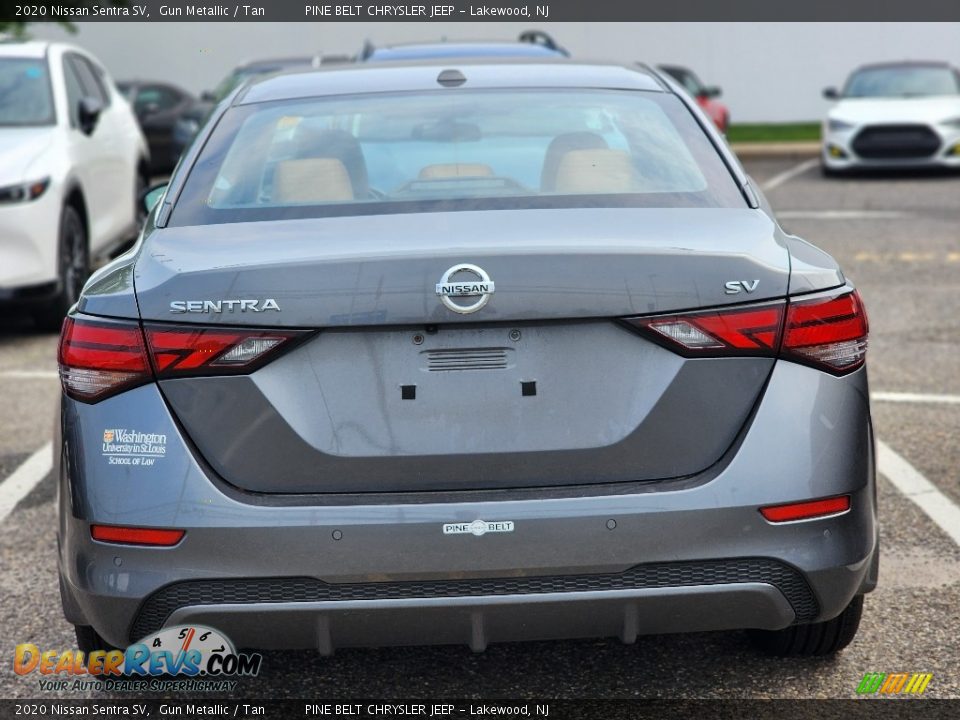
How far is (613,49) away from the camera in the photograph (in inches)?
1249

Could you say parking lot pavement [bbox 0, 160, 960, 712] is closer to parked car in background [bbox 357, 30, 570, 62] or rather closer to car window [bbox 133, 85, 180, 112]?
parked car in background [bbox 357, 30, 570, 62]

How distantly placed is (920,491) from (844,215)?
9516 millimetres

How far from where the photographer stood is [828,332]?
299 cm

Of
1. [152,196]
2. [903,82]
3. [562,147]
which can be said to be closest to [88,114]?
[152,196]

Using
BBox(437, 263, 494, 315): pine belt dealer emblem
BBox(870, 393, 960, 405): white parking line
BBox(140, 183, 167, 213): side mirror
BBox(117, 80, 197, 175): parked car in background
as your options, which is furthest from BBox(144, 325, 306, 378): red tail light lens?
BBox(117, 80, 197, 175): parked car in background

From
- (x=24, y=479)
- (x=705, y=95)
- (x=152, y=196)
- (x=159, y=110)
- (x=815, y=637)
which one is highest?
(x=152, y=196)

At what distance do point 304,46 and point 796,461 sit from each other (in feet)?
96.9

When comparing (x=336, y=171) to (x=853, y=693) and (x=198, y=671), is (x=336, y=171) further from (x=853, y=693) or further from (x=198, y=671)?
(x=853, y=693)

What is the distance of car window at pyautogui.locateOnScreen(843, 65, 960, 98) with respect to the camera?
18.8 m

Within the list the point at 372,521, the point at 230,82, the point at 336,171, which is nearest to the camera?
the point at 372,521

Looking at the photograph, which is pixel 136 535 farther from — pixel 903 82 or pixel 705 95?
pixel 705 95

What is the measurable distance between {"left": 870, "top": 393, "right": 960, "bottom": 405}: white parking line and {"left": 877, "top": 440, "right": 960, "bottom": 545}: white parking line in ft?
2.85

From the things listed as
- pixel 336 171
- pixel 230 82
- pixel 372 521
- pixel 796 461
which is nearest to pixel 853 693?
pixel 796 461
